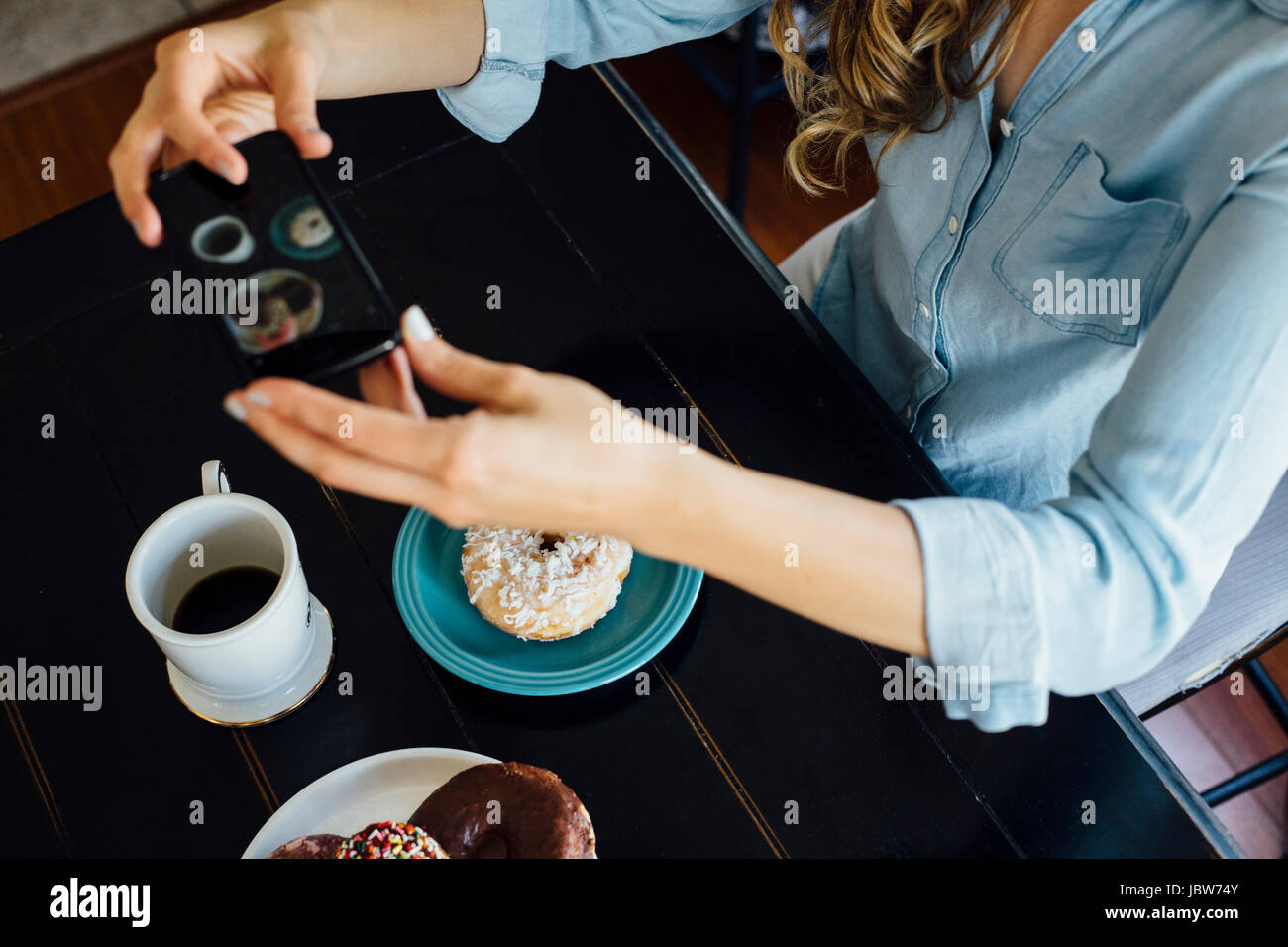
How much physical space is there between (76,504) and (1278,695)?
148 cm

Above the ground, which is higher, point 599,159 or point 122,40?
point 122,40

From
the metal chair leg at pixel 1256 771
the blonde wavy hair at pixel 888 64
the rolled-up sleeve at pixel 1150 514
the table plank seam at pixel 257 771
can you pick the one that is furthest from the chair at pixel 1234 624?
the table plank seam at pixel 257 771

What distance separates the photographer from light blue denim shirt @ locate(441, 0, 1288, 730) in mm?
656

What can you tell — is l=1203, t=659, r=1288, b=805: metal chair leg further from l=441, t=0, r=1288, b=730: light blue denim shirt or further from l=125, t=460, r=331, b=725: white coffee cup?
l=125, t=460, r=331, b=725: white coffee cup

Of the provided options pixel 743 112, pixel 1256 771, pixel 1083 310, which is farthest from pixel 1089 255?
pixel 743 112

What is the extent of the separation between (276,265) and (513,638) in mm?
331

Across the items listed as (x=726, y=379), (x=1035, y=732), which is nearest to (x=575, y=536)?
(x=726, y=379)

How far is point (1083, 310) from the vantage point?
860mm

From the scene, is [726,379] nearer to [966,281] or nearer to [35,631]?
[966,281]

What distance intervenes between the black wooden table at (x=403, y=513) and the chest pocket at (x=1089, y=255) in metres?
0.17

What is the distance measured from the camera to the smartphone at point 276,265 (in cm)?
67

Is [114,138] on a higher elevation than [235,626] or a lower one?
higher

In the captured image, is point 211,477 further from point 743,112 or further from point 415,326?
point 743,112

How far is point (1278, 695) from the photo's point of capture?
4.66ft
